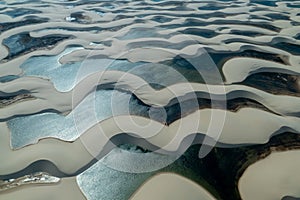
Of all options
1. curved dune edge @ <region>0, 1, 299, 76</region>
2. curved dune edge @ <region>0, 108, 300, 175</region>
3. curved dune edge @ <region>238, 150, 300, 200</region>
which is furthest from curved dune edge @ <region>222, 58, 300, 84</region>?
curved dune edge @ <region>238, 150, 300, 200</region>

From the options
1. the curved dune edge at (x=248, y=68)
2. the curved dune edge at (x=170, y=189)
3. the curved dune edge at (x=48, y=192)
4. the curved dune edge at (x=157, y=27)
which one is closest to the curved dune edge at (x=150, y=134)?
the curved dune edge at (x=48, y=192)

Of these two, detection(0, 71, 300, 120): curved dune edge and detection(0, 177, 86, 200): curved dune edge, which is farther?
detection(0, 71, 300, 120): curved dune edge

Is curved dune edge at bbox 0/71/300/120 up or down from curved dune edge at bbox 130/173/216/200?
up

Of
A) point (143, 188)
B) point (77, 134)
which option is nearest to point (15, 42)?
point (77, 134)

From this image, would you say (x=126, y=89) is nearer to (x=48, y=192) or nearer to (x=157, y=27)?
(x=48, y=192)

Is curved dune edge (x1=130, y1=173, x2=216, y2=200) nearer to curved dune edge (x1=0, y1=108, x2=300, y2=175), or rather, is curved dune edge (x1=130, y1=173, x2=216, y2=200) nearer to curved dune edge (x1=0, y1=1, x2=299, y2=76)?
curved dune edge (x1=0, y1=108, x2=300, y2=175)

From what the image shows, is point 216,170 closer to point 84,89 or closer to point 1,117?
point 84,89

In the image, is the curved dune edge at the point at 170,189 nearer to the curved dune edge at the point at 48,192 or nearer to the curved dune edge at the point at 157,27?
the curved dune edge at the point at 48,192

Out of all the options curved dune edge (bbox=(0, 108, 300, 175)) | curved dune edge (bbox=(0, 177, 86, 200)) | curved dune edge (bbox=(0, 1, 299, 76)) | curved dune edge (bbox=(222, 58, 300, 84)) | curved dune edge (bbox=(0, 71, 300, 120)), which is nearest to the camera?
curved dune edge (bbox=(0, 177, 86, 200))

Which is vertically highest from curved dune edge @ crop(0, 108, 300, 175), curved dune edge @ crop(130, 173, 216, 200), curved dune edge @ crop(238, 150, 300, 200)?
curved dune edge @ crop(0, 108, 300, 175)

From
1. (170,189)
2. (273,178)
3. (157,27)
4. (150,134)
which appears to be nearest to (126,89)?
(150,134)
